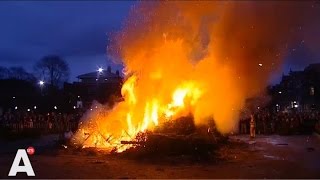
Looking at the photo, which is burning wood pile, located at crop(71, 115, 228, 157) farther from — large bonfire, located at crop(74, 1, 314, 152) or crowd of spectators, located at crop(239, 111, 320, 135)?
crowd of spectators, located at crop(239, 111, 320, 135)

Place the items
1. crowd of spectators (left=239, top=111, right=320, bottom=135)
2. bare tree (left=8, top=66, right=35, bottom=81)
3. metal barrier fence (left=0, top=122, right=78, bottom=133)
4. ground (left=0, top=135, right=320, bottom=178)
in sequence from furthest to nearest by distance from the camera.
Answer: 1. bare tree (left=8, top=66, right=35, bottom=81)
2. metal barrier fence (left=0, top=122, right=78, bottom=133)
3. crowd of spectators (left=239, top=111, right=320, bottom=135)
4. ground (left=0, top=135, right=320, bottom=178)

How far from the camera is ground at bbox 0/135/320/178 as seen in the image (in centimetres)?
1166

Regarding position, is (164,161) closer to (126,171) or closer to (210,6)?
(126,171)

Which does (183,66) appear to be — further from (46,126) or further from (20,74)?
(20,74)

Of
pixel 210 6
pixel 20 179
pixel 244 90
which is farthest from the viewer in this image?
pixel 244 90

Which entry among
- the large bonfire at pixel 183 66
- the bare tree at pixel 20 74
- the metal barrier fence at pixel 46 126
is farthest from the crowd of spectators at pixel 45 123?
the bare tree at pixel 20 74

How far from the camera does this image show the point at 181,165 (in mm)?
13594

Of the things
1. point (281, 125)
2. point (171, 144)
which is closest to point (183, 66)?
point (171, 144)

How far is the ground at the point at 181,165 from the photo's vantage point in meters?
11.7

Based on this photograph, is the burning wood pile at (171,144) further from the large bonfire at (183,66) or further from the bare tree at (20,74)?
the bare tree at (20,74)

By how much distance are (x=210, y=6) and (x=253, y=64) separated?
3.94 m

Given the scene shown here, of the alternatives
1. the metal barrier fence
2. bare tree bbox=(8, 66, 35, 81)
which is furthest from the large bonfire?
bare tree bbox=(8, 66, 35, 81)

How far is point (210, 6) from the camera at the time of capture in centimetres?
1802

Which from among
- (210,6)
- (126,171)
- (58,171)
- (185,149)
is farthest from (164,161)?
(210,6)
